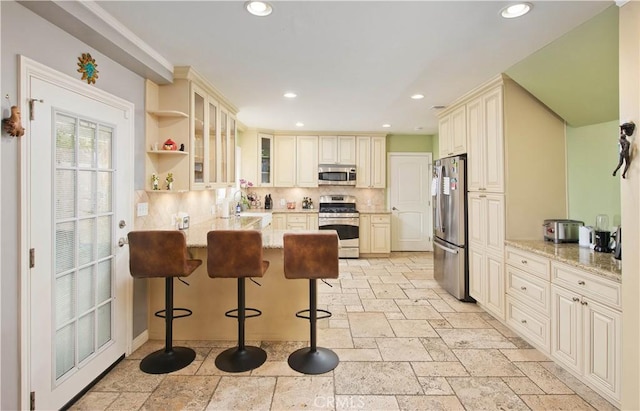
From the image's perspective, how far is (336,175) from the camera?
6.52 metres

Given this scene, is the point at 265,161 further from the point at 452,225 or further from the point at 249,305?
the point at 249,305

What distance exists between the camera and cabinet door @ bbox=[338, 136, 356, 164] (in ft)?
21.5

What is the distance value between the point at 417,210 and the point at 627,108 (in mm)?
5115

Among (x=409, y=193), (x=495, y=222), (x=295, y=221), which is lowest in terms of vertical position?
(x=295, y=221)

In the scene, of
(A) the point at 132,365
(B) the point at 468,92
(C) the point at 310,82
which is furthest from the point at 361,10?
(A) the point at 132,365

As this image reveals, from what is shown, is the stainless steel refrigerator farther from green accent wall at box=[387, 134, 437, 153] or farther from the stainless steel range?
green accent wall at box=[387, 134, 437, 153]

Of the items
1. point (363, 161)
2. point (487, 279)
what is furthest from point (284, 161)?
point (487, 279)

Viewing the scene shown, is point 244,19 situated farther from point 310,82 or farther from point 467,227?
Answer: point 467,227

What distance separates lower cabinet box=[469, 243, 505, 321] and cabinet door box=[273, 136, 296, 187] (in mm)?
3791

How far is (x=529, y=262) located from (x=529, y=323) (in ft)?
1.72

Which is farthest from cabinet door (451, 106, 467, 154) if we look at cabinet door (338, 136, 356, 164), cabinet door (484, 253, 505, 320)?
cabinet door (338, 136, 356, 164)

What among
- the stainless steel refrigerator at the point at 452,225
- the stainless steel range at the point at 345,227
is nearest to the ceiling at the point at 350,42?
the stainless steel refrigerator at the point at 452,225

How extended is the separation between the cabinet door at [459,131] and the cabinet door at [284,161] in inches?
127

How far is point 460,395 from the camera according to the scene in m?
2.15
